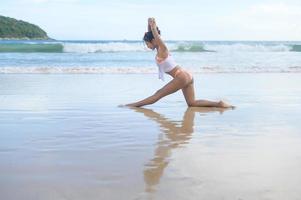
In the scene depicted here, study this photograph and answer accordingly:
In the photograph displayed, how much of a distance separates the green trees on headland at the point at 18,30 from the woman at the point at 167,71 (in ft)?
249

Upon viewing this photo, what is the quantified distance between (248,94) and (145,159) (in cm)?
598

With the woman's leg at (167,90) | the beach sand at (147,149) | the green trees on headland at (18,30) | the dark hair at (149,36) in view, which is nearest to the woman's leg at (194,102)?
the woman's leg at (167,90)

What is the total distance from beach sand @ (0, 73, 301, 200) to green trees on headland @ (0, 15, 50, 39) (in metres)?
75.4

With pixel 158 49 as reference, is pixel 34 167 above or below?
below

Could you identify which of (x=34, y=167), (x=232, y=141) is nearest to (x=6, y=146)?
(x=34, y=167)

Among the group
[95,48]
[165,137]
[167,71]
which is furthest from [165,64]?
[95,48]

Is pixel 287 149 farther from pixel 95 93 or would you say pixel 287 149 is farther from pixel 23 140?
pixel 95 93

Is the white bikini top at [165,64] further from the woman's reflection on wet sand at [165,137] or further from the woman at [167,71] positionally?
the woman's reflection on wet sand at [165,137]

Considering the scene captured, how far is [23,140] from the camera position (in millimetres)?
4922

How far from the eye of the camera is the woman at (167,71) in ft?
26.0

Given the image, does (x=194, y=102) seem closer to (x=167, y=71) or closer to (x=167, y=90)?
(x=167, y=90)

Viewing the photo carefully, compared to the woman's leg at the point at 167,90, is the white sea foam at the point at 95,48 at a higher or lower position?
Result: lower

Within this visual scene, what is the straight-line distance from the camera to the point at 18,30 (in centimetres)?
8425

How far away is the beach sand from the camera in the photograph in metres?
3.26
